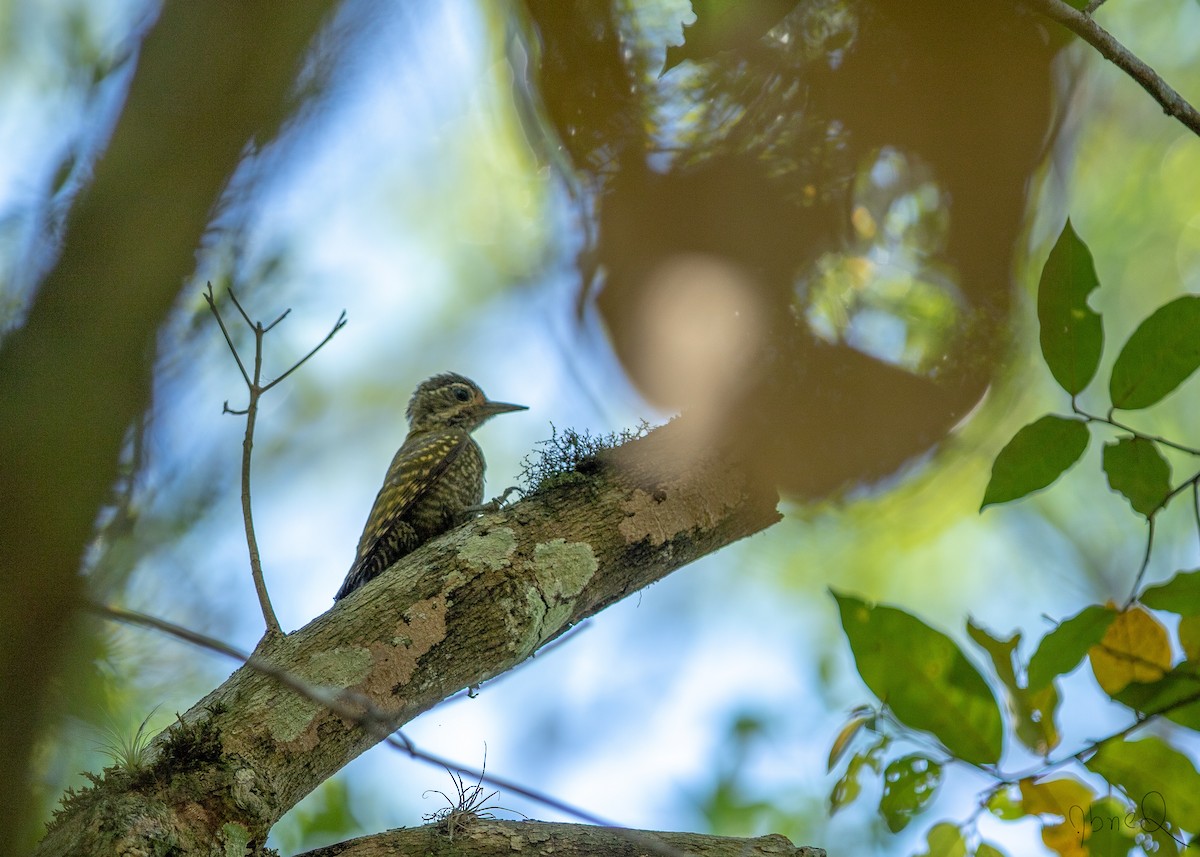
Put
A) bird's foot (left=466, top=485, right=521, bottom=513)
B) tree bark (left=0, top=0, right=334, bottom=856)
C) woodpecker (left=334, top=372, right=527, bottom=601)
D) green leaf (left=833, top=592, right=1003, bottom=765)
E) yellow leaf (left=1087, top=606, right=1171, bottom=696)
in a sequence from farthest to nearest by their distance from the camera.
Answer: woodpecker (left=334, top=372, right=527, bottom=601)
bird's foot (left=466, top=485, right=521, bottom=513)
yellow leaf (left=1087, top=606, right=1171, bottom=696)
green leaf (left=833, top=592, right=1003, bottom=765)
tree bark (left=0, top=0, right=334, bottom=856)

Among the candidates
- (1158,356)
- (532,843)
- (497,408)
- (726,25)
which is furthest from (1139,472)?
(497,408)

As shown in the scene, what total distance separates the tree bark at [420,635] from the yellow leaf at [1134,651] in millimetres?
916

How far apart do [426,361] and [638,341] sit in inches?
157

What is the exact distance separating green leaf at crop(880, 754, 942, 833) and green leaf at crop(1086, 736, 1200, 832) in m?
0.33

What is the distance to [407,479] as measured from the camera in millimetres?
4004

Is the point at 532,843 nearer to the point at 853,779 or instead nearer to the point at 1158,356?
the point at 853,779

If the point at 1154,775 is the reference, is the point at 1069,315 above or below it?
above

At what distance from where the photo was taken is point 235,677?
2115mm

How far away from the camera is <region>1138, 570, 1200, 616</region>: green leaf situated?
6.46ft

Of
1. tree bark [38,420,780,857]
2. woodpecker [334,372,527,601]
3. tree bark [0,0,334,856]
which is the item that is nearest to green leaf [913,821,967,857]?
tree bark [38,420,780,857]

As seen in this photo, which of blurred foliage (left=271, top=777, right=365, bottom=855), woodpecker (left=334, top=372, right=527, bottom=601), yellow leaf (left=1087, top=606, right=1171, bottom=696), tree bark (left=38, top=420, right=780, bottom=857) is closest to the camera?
tree bark (left=38, top=420, right=780, bottom=857)

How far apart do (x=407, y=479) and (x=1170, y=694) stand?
9.41ft

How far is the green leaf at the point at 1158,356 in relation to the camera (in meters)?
1.91

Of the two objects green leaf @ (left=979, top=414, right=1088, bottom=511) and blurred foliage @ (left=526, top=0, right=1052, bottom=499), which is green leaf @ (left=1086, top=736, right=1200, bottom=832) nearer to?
green leaf @ (left=979, top=414, right=1088, bottom=511)
